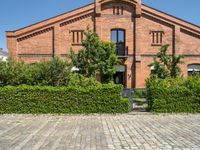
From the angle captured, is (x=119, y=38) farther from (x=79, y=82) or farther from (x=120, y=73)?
(x=79, y=82)

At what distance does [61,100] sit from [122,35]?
15.5 metres

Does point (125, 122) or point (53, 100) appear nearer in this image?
point (125, 122)

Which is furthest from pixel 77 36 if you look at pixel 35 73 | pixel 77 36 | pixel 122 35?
pixel 35 73

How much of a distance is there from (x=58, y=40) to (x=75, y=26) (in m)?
2.14

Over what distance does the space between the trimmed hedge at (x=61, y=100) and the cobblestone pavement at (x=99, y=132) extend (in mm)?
595

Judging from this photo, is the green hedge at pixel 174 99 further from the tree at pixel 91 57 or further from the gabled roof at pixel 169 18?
the gabled roof at pixel 169 18

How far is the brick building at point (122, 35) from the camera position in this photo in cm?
2916

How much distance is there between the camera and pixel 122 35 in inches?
1188

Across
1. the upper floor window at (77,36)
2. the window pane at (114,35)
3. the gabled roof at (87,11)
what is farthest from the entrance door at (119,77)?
the gabled roof at (87,11)

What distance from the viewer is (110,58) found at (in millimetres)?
22844

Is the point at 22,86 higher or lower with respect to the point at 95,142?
higher

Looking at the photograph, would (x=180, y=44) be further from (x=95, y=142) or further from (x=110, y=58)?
(x=95, y=142)

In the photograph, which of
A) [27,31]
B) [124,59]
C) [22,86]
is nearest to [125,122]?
[22,86]

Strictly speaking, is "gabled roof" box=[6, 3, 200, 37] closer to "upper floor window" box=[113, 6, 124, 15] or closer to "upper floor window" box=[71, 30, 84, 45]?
"upper floor window" box=[71, 30, 84, 45]
